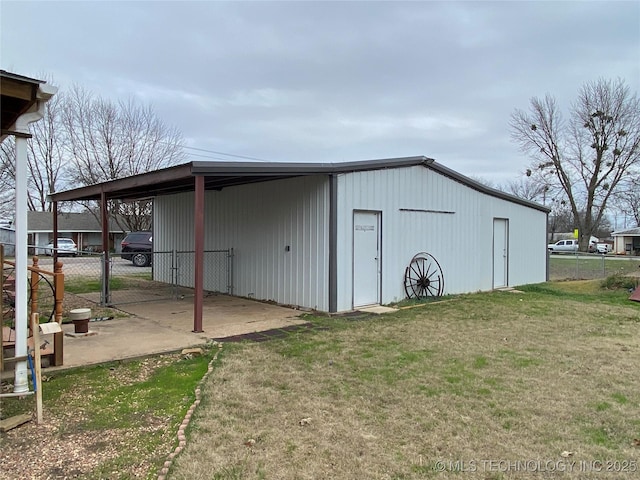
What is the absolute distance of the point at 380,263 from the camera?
362 inches

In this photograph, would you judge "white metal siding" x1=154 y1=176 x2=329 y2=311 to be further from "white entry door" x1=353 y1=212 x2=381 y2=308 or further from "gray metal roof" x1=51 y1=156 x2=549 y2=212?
"white entry door" x1=353 y1=212 x2=381 y2=308

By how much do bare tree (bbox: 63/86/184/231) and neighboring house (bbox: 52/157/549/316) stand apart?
16.7 metres

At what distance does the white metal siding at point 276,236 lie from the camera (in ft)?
27.7

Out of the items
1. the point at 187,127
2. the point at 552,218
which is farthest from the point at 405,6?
the point at 552,218

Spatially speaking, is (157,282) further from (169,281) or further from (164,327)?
(164,327)

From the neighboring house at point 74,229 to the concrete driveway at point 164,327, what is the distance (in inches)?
1245

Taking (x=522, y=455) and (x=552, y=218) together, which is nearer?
(x=522, y=455)

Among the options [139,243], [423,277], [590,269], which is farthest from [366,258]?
[590,269]

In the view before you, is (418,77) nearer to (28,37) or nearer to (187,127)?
(28,37)

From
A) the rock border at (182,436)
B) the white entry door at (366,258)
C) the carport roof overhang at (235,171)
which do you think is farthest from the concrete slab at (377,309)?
the rock border at (182,436)

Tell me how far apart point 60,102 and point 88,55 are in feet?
45.2

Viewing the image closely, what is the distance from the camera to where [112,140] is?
89.7 ft

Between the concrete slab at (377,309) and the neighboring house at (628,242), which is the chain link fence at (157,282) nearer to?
the concrete slab at (377,309)

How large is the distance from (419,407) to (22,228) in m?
3.58
